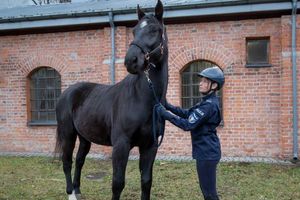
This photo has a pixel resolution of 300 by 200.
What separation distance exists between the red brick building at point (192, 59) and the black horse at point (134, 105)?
15.5ft

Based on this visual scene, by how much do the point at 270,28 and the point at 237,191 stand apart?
4.73 metres

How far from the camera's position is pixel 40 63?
445 inches

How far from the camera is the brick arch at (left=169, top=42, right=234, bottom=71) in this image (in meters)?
9.83

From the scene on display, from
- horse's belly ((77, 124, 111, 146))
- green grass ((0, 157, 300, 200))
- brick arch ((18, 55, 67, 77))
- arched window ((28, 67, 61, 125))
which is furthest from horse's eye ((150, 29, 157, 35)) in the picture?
arched window ((28, 67, 61, 125))

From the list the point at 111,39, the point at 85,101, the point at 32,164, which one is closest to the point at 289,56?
the point at 111,39

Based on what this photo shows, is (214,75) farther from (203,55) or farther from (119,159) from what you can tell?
(203,55)

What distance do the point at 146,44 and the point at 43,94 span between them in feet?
27.3

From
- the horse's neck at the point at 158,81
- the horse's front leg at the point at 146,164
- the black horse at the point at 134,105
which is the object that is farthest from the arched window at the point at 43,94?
the horse's neck at the point at 158,81

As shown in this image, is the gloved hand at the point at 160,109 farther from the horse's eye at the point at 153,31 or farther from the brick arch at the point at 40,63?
the brick arch at the point at 40,63

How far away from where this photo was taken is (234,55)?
977 cm

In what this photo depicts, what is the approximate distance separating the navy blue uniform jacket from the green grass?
7.83 ft

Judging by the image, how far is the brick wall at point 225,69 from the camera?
952 cm

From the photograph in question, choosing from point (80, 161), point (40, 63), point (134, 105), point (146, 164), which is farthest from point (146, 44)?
point (40, 63)

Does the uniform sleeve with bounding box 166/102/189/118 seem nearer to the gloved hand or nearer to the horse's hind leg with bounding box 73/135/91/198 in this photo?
the gloved hand
